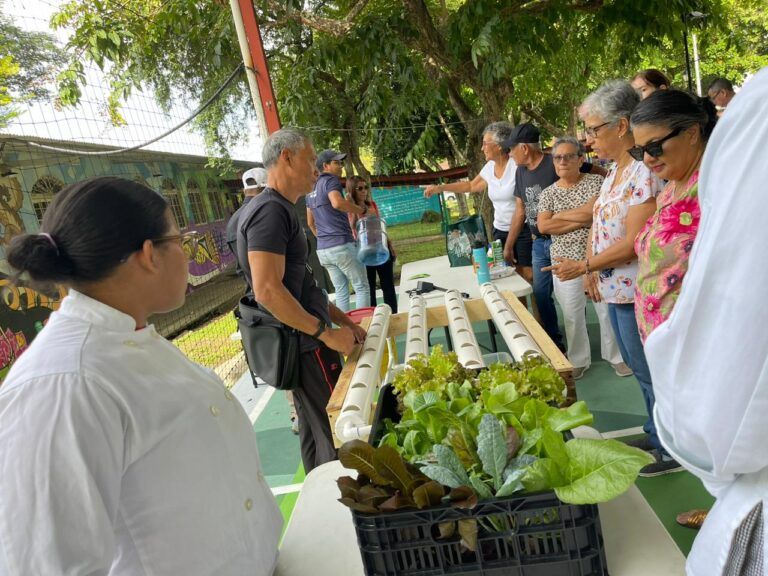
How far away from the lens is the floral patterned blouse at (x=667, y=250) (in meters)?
1.67

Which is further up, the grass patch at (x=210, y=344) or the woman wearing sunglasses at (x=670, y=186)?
the woman wearing sunglasses at (x=670, y=186)

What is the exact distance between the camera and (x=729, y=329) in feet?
2.28

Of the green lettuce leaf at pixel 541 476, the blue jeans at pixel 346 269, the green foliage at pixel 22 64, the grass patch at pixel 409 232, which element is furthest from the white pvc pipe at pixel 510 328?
the grass patch at pixel 409 232

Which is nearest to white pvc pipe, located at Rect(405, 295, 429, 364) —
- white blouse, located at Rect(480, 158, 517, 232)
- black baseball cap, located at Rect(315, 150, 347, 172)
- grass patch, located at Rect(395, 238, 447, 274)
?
white blouse, located at Rect(480, 158, 517, 232)

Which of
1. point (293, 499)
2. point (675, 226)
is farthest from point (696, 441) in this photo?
point (293, 499)

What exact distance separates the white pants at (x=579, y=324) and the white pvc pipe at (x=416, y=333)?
1.40 metres

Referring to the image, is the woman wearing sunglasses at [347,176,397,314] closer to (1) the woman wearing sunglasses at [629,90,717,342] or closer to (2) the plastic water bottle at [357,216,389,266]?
(2) the plastic water bottle at [357,216,389,266]

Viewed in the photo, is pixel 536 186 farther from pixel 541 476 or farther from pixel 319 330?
pixel 541 476

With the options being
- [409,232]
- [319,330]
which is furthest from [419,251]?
[319,330]

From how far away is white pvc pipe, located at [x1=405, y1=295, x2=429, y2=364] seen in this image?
74.2 inches

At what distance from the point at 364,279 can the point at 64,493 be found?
4.14 meters

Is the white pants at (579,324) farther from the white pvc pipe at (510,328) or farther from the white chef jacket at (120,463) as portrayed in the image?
the white chef jacket at (120,463)

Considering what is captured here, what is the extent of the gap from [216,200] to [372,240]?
3.03m

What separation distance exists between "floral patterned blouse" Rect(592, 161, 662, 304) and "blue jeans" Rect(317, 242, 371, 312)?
2.59 meters
